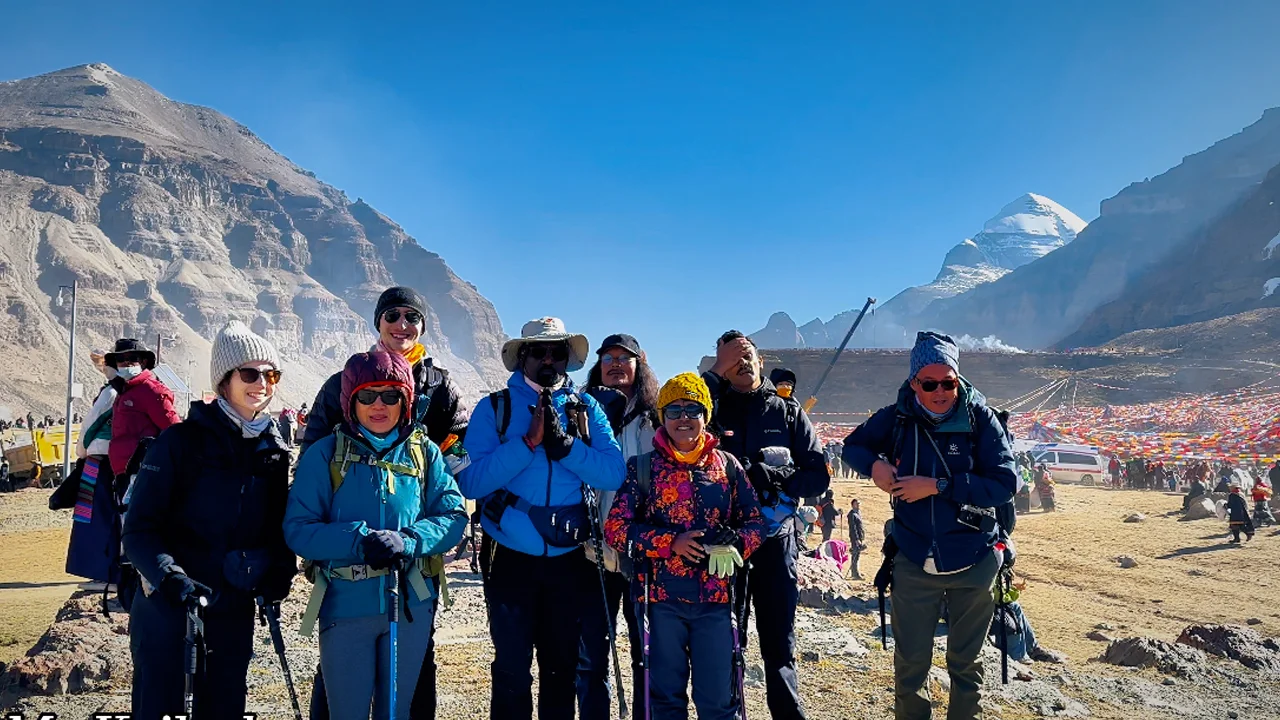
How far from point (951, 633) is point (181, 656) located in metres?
3.38

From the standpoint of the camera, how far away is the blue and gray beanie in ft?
11.4

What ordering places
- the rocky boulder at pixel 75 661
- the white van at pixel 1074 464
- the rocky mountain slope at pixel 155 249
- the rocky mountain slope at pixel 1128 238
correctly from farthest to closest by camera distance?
the rocky mountain slope at pixel 1128 238 < the rocky mountain slope at pixel 155 249 < the white van at pixel 1074 464 < the rocky boulder at pixel 75 661

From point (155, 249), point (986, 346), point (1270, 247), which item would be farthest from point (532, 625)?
point (155, 249)

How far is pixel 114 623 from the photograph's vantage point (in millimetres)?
5680

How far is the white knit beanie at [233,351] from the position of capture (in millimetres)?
2850

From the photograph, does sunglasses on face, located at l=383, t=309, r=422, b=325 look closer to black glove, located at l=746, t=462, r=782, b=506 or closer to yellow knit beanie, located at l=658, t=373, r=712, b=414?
yellow knit beanie, located at l=658, t=373, r=712, b=414

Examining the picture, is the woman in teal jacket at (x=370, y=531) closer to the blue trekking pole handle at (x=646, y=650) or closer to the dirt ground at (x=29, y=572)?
the blue trekking pole handle at (x=646, y=650)

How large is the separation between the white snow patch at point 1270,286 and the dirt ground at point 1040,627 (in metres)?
93.4

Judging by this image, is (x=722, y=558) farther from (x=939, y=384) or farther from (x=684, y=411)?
(x=939, y=384)

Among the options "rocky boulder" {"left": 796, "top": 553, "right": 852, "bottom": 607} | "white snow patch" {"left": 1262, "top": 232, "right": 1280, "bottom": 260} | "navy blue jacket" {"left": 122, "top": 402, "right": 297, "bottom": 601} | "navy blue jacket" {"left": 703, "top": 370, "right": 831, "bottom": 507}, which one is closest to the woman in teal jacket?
"navy blue jacket" {"left": 122, "top": 402, "right": 297, "bottom": 601}

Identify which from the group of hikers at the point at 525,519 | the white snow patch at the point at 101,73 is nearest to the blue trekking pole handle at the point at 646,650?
the group of hikers at the point at 525,519

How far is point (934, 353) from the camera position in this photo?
351 centimetres

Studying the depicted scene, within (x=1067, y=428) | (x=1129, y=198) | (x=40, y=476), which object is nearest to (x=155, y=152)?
(x=40, y=476)

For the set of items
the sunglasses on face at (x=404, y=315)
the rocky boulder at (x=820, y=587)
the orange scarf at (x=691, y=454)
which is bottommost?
the rocky boulder at (x=820, y=587)
